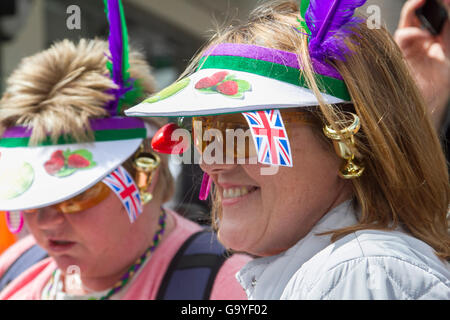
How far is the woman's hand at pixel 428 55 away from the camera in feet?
6.82

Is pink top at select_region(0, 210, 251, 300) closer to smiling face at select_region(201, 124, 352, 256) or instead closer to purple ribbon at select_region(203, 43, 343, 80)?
smiling face at select_region(201, 124, 352, 256)

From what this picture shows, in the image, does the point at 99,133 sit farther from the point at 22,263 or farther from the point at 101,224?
the point at 22,263

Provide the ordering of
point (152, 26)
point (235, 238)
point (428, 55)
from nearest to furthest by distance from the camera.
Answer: point (235, 238)
point (428, 55)
point (152, 26)

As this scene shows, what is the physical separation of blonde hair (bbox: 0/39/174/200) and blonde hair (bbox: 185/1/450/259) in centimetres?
82

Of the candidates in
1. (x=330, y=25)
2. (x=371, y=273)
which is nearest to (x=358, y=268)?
(x=371, y=273)

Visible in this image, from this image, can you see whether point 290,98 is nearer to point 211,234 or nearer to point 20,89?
point 211,234

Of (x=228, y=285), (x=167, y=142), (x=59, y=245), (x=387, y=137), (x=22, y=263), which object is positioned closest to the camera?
(x=387, y=137)

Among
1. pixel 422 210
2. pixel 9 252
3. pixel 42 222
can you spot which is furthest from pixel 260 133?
pixel 9 252

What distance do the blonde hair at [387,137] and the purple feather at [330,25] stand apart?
2cm

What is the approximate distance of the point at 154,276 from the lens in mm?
2010

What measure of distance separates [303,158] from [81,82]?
3.70 feet

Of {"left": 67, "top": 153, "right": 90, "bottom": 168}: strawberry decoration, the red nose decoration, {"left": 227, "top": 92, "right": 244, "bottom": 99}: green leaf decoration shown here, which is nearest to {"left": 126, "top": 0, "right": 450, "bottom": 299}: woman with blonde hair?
{"left": 227, "top": 92, "right": 244, "bottom": 99}: green leaf decoration

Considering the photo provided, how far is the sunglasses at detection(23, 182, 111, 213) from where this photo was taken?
1916 mm

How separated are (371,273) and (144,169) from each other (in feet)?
3.95
